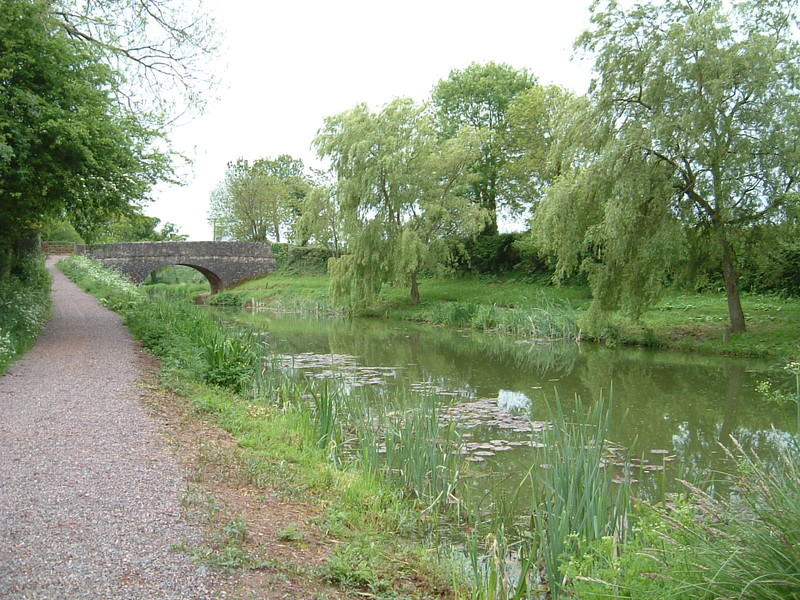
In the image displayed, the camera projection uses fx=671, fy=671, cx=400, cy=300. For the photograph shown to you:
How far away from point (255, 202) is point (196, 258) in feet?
38.4

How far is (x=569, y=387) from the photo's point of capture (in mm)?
11594

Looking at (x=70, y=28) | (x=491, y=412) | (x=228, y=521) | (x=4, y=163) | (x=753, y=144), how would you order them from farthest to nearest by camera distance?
(x=753, y=144)
(x=70, y=28)
(x=4, y=163)
(x=491, y=412)
(x=228, y=521)

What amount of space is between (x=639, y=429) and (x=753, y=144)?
8.28m

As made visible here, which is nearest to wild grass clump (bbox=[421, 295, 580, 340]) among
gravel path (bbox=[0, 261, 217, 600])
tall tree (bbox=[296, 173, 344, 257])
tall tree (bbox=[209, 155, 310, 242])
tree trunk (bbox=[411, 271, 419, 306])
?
tree trunk (bbox=[411, 271, 419, 306])

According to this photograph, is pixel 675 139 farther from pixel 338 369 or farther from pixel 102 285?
pixel 102 285

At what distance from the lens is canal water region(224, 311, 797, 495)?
285 inches

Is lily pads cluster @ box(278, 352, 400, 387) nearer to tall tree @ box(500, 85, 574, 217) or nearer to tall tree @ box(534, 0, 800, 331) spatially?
tall tree @ box(534, 0, 800, 331)

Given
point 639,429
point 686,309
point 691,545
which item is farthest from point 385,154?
point 691,545

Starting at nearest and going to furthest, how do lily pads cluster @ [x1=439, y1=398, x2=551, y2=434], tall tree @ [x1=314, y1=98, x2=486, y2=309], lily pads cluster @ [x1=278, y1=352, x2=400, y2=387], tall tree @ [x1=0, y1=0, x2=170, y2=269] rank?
lily pads cluster @ [x1=439, y1=398, x2=551, y2=434] < tall tree @ [x1=0, y1=0, x2=170, y2=269] < lily pads cluster @ [x1=278, y1=352, x2=400, y2=387] < tall tree @ [x1=314, y1=98, x2=486, y2=309]

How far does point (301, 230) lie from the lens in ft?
95.1

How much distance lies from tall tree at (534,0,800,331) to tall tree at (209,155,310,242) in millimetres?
36713

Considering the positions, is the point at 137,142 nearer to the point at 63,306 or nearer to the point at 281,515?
the point at 63,306

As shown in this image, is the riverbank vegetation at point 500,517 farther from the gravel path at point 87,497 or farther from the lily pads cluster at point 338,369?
the lily pads cluster at point 338,369

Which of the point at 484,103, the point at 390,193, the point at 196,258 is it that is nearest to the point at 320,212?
the point at 390,193
